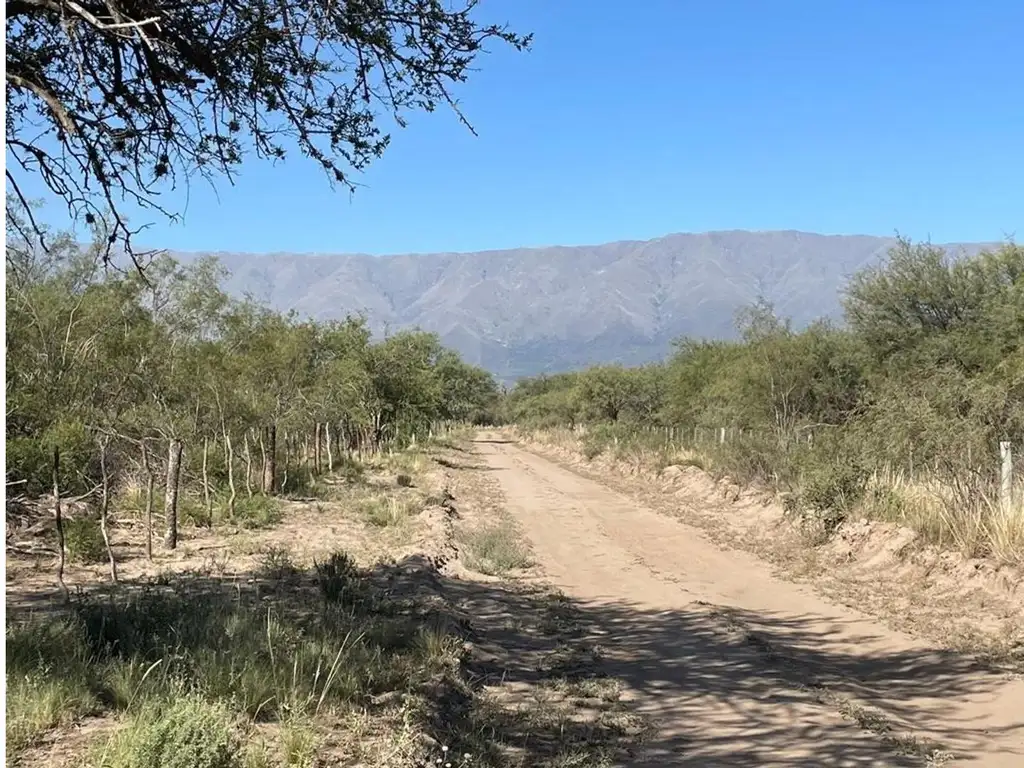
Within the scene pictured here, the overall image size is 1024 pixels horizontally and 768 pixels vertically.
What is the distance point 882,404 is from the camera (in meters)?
12.2

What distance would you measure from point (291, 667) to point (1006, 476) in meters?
9.31

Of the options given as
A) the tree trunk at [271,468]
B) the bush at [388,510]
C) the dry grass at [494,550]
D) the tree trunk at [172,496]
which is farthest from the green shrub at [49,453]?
the tree trunk at [271,468]

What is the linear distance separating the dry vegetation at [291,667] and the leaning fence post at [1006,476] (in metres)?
5.76

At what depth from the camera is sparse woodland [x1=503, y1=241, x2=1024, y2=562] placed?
10977mm

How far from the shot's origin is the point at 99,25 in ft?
12.8

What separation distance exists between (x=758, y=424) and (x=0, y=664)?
83.6 feet

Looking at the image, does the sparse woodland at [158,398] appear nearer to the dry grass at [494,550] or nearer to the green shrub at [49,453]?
the green shrub at [49,453]

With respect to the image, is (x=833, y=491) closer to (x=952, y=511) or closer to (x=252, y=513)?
(x=952, y=511)

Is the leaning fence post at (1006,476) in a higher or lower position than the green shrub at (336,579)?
higher

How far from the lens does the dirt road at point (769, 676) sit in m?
5.58

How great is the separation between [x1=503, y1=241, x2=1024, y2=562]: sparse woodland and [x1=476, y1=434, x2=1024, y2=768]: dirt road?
2323mm

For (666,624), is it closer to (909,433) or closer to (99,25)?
(909,433)

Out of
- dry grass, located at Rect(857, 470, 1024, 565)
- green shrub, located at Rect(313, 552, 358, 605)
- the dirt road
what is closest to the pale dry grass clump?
dry grass, located at Rect(857, 470, 1024, 565)

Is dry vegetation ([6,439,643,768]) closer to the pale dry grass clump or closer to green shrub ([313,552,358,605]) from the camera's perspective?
green shrub ([313,552,358,605])
